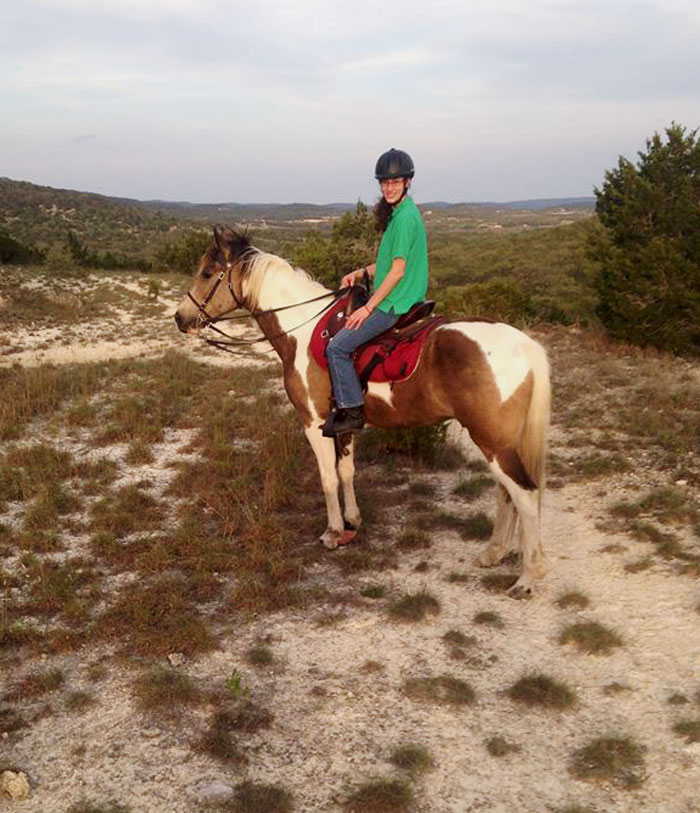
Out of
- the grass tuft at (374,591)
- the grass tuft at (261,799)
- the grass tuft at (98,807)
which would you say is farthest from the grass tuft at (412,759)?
the grass tuft at (374,591)

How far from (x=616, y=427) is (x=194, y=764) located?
6603 millimetres

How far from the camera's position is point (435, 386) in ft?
15.9

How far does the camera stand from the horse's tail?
14.9ft

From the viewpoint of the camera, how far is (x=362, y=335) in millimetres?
4887

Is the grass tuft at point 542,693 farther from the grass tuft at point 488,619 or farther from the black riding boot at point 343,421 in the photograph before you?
the black riding boot at point 343,421

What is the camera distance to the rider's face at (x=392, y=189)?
15.3ft

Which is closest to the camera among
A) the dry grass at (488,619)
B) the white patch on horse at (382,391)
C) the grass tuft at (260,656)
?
the grass tuft at (260,656)

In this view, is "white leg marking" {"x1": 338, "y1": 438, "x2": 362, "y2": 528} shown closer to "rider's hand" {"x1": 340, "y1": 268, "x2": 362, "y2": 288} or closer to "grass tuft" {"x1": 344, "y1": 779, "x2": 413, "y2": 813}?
"rider's hand" {"x1": 340, "y1": 268, "x2": 362, "y2": 288}

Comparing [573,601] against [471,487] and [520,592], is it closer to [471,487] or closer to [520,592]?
[520,592]

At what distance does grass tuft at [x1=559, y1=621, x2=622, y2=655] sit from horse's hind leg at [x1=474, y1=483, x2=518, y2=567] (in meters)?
0.97

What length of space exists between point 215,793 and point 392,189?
12.9 feet

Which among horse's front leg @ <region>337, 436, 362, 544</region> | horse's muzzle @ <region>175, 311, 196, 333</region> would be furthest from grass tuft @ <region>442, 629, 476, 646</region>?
horse's muzzle @ <region>175, 311, 196, 333</region>

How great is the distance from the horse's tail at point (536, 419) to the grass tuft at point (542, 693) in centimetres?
147

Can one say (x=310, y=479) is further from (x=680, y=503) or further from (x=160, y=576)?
(x=680, y=503)
